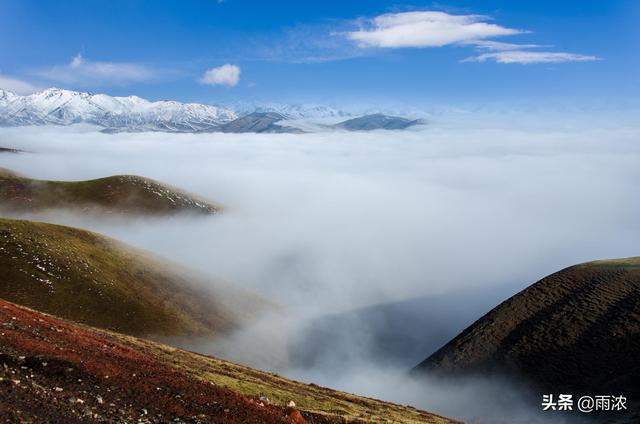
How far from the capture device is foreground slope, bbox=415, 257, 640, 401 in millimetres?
85438

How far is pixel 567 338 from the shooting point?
9838cm

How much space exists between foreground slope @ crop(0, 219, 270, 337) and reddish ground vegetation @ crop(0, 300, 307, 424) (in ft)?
229

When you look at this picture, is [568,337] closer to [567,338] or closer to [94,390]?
[567,338]

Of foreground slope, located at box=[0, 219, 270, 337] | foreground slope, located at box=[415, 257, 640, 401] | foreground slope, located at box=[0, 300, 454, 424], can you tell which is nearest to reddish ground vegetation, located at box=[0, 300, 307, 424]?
foreground slope, located at box=[0, 300, 454, 424]

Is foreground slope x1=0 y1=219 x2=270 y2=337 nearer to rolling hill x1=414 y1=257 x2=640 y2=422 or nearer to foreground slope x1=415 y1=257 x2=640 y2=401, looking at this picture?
foreground slope x1=415 y1=257 x2=640 y2=401

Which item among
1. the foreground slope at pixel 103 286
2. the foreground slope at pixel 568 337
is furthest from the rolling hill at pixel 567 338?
the foreground slope at pixel 103 286

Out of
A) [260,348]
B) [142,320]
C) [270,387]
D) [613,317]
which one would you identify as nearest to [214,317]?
[260,348]

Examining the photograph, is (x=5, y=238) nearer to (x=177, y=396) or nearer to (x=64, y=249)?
(x=64, y=249)

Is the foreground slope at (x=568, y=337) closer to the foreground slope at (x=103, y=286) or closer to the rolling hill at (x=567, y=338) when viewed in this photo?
the rolling hill at (x=567, y=338)

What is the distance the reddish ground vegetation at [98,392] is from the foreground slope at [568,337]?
216 feet

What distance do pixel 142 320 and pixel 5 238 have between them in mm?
38064

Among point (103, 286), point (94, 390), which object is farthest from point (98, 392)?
point (103, 286)

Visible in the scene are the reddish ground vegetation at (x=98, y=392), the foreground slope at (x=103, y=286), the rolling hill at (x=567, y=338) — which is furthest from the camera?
the foreground slope at (x=103, y=286)

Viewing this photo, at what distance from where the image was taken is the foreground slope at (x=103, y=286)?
10406 cm
